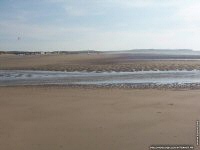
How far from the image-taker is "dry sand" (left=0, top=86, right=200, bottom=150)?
10.4 metres

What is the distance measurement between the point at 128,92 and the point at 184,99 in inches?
145

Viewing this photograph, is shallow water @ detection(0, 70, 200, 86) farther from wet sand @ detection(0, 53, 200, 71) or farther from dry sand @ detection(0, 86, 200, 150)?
wet sand @ detection(0, 53, 200, 71)

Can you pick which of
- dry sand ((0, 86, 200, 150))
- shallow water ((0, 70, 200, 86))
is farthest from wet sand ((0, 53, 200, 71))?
dry sand ((0, 86, 200, 150))

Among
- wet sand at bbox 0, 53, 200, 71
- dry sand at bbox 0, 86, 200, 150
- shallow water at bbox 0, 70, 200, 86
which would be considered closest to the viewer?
dry sand at bbox 0, 86, 200, 150

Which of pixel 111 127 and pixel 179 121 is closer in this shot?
pixel 111 127

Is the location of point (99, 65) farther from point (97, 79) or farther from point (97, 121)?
point (97, 121)

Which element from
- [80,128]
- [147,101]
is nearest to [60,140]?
[80,128]

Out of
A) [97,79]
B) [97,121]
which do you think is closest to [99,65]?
[97,79]

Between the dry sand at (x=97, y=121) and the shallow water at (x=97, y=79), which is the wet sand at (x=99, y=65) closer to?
the shallow water at (x=97, y=79)

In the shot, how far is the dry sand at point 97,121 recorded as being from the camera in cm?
1041

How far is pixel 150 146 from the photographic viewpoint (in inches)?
390

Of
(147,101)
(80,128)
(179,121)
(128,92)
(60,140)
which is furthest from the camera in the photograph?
(128,92)

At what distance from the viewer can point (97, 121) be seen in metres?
12.8

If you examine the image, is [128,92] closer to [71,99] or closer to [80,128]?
[71,99]
